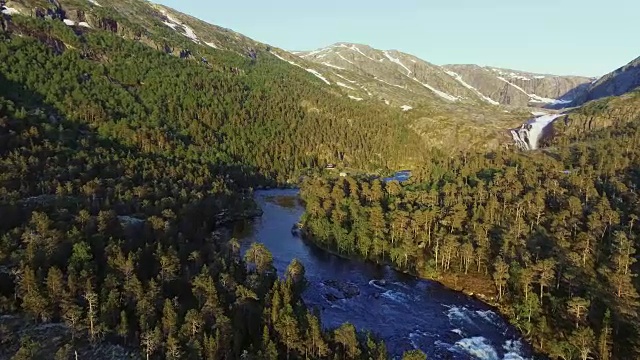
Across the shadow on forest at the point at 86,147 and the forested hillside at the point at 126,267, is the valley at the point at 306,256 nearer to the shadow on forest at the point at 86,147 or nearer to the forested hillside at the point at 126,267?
the forested hillside at the point at 126,267

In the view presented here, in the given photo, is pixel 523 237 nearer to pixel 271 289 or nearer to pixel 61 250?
pixel 271 289

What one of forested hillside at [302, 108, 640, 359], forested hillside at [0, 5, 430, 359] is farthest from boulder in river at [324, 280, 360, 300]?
forested hillside at [302, 108, 640, 359]

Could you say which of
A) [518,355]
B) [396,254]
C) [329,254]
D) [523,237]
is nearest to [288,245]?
[329,254]

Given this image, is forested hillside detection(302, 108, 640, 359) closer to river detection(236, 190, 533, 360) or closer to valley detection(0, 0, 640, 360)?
valley detection(0, 0, 640, 360)

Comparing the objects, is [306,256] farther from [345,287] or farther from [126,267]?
[126,267]

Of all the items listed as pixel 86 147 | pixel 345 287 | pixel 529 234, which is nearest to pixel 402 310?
pixel 345 287

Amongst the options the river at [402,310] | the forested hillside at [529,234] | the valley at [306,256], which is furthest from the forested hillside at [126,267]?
the forested hillside at [529,234]
